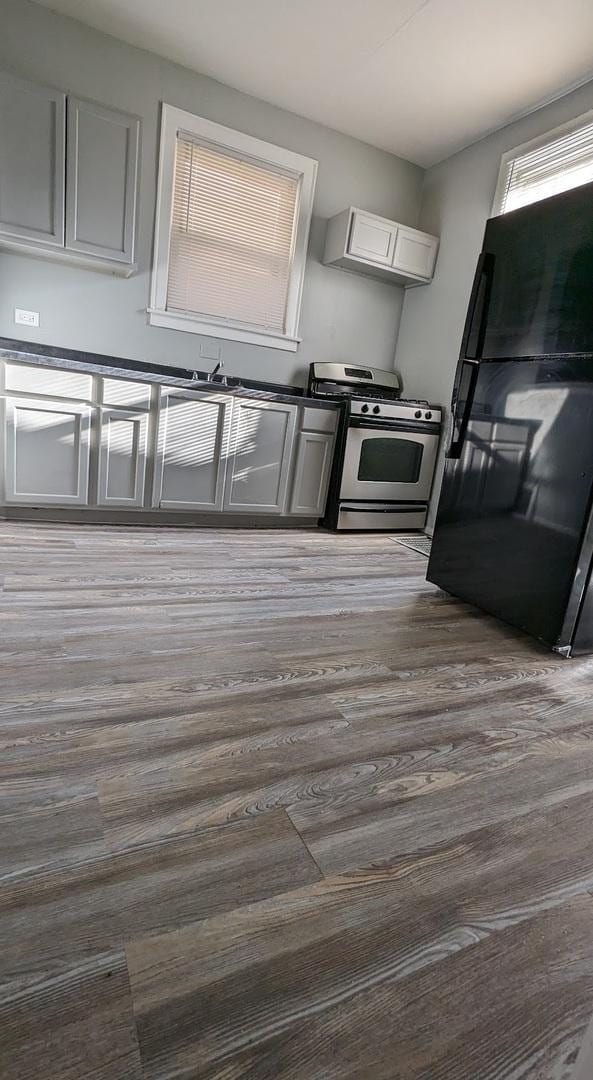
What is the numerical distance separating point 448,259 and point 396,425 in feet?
4.45

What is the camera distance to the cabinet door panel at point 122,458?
297 cm

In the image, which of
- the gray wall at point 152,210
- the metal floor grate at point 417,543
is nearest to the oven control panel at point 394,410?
the gray wall at point 152,210

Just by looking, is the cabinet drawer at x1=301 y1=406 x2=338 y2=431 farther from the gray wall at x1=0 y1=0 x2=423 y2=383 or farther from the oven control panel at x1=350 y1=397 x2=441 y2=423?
the gray wall at x1=0 y1=0 x2=423 y2=383

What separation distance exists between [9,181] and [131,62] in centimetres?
113

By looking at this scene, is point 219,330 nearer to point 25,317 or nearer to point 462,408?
point 25,317

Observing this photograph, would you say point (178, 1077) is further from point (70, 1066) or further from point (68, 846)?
point (68, 846)

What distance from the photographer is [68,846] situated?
0.94m

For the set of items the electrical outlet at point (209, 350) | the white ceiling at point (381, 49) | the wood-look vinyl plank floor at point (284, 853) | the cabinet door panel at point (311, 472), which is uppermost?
the white ceiling at point (381, 49)

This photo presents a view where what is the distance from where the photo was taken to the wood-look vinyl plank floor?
69 centimetres

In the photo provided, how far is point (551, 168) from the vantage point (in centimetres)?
311

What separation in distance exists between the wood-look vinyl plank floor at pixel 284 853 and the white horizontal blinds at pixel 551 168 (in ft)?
9.38

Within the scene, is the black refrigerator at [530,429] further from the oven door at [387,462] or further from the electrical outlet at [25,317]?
the electrical outlet at [25,317]

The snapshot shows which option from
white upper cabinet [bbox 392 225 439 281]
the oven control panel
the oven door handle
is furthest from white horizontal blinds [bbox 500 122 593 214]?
the oven door handle

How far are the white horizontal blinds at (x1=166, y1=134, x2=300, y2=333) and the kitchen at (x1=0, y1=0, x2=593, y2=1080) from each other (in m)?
0.02
